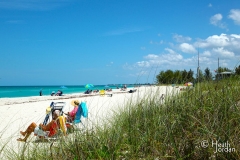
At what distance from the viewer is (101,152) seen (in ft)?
8.72

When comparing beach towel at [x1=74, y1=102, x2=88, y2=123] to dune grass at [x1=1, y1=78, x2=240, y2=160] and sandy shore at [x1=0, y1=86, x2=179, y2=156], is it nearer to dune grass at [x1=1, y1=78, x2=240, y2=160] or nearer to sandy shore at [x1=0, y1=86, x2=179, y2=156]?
sandy shore at [x1=0, y1=86, x2=179, y2=156]

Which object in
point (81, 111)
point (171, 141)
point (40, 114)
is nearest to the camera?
point (171, 141)

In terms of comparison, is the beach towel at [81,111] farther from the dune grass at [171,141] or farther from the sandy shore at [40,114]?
the dune grass at [171,141]

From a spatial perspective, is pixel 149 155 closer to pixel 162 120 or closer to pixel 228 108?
pixel 162 120

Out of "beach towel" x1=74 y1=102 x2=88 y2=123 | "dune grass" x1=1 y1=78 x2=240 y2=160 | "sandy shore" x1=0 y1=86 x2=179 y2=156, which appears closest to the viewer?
"dune grass" x1=1 y1=78 x2=240 y2=160

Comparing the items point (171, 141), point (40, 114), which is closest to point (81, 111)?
point (171, 141)

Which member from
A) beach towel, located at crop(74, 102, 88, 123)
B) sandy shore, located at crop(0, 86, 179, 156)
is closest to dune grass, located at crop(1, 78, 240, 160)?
sandy shore, located at crop(0, 86, 179, 156)

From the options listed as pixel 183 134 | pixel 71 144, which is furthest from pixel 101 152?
pixel 183 134

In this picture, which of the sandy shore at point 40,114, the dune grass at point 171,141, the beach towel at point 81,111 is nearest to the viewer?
the dune grass at point 171,141

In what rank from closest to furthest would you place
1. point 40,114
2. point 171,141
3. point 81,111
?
point 171,141
point 81,111
point 40,114

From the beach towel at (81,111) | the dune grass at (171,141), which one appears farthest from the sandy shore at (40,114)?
the dune grass at (171,141)

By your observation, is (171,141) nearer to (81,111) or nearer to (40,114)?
(81,111)

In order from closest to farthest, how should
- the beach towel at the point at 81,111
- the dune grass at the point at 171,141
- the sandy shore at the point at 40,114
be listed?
the dune grass at the point at 171,141, the sandy shore at the point at 40,114, the beach towel at the point at 81,111

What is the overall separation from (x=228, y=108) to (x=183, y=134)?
0.55m
